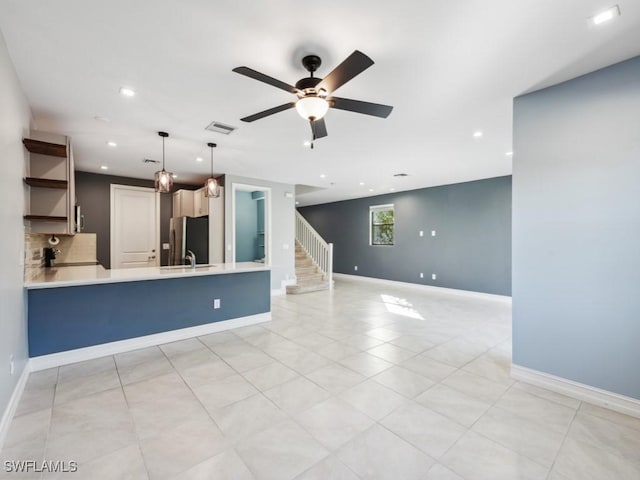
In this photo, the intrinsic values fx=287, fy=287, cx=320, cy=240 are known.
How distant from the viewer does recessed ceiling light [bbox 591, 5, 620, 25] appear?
1714 mm

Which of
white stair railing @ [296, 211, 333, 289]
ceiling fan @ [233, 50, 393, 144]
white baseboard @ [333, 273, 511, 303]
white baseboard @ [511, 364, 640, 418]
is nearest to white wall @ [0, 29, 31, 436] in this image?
ceiling fan @ [233, 50, 393, 144]

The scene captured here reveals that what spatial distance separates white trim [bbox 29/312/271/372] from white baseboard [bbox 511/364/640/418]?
3.38m

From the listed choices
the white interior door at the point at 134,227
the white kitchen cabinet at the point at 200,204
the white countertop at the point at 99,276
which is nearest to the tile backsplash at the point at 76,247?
the white interior door at the point at 134,227

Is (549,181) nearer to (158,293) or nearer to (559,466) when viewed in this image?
(559,466)

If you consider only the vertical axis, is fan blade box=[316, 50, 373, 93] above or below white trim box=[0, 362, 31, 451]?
above

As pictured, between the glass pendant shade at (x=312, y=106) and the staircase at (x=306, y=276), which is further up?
the glass pendant shade at (x=312, y=106)

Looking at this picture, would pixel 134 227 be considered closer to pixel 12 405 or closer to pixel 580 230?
pixel 12 405

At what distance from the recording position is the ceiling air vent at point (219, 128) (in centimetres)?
348

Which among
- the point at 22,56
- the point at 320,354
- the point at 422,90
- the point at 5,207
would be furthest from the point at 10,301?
the point at 422,90

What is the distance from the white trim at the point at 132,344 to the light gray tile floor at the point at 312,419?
0.14m

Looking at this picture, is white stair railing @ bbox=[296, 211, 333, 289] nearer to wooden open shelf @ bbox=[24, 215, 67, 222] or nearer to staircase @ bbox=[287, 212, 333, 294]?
staircase @ bbox=[287, 212, 333, 294]

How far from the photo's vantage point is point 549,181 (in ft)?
8.48

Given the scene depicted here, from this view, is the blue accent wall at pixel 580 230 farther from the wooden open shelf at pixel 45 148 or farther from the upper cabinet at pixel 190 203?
the upper cabinet at pixel 190 203

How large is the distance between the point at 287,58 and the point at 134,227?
222 inches
